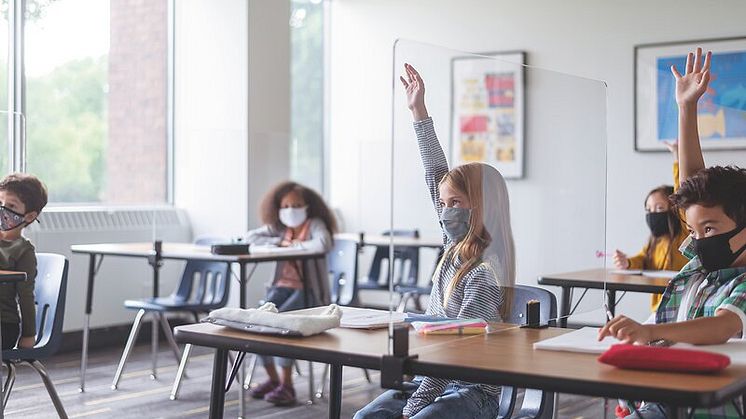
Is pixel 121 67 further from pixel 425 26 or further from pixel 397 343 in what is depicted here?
pixel 397 343

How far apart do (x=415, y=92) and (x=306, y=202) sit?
2.91 m

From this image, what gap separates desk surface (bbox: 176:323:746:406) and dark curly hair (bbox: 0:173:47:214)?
1596 millimetres

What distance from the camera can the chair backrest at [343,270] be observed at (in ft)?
16.3

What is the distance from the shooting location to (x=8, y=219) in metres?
3.38

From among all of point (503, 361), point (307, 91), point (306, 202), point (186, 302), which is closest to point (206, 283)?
point (186, 302)

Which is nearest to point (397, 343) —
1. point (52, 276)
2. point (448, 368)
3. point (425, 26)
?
point (448, 368)

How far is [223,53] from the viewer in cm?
643

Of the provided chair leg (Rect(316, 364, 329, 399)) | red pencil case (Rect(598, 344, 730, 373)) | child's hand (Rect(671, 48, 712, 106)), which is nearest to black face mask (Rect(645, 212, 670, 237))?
chair leg (Rect(316, 364, 329, 399))

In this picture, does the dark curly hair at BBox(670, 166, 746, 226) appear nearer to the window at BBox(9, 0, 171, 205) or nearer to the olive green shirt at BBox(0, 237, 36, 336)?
the olive green shirt at BBox(0, 237, 36, 336)

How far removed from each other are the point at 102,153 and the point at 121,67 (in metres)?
0.57

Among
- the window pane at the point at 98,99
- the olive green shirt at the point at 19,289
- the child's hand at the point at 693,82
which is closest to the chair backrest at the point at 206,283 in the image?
the window pane at the point at 98,99

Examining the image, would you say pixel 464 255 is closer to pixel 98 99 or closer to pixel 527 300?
pixel 527 300

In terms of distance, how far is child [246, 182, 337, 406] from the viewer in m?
4.58

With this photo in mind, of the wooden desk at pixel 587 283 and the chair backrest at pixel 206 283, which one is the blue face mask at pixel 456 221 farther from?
the chair backrest at pixel 206 283
